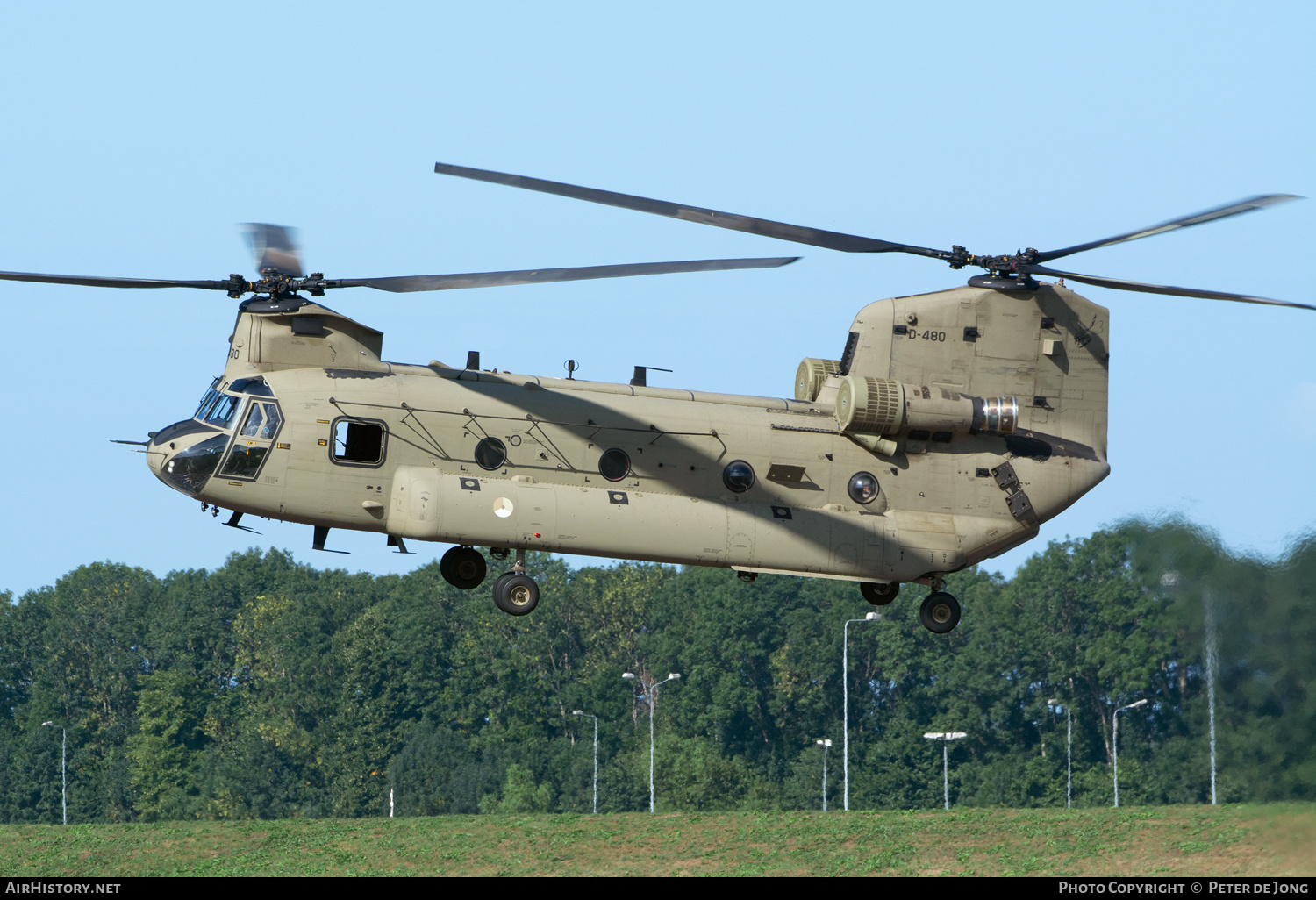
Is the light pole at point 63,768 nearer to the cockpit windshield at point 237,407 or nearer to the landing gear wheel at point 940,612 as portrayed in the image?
the cockpit windshield at point 237,407

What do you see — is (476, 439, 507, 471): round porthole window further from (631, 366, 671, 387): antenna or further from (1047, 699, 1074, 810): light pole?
(1047, 699, 1074, 810): light pole

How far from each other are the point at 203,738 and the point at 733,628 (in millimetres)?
41205

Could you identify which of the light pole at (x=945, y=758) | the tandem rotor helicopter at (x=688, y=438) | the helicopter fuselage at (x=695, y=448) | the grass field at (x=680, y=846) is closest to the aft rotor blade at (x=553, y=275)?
the tandem rotor helicopter at (x=688, y=438)

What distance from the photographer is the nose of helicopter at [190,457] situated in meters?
24.8

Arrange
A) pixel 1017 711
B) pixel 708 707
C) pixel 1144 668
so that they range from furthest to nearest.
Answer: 1. pixel 708 707
2. pixel 1017 711
3. pixel 1144 668

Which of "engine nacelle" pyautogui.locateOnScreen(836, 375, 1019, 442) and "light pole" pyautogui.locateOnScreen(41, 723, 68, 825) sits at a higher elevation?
"engine nacelle" pyautogui.locateOnScreen(836, 375, 1019, 442)

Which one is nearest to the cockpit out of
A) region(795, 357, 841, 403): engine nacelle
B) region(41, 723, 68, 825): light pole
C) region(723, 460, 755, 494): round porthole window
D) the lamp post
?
region(723, 460, 755, 494): round porthole window

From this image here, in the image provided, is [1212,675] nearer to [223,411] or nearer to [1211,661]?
[1211,661]

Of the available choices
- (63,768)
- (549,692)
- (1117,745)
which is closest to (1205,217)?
(1117,745)

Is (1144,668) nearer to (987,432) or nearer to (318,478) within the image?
(987,432)

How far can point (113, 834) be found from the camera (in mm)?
40812

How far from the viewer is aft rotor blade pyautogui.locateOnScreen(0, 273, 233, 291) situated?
24.1m

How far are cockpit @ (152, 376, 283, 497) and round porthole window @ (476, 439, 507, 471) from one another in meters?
3.25
